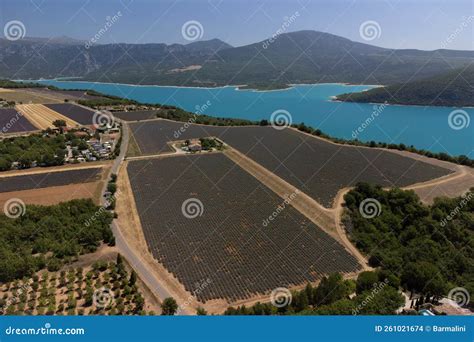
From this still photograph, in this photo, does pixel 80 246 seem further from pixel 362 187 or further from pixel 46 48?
pixel 46 48

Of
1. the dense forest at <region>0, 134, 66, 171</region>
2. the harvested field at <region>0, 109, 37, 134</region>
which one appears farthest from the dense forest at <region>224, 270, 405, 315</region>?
the harvested field at <region>0, 109, 37, 134</region>

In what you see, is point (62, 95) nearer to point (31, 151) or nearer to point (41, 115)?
point (41, 115)

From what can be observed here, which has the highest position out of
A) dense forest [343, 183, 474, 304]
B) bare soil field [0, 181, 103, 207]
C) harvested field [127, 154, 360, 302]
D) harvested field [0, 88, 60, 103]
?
dense forest [343, 183, 474, 304]

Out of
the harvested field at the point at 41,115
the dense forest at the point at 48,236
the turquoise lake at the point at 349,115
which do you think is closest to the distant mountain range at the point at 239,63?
the turquoise lake at the point at 349,115

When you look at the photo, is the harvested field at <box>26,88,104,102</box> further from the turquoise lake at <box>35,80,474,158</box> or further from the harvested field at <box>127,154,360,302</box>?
the harvested field at <box>127,154,360,302</box>

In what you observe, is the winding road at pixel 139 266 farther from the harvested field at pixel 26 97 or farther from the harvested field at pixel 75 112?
the harvested field at pixel 26 97

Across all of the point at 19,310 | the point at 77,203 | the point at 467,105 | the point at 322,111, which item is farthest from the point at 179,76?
the point at 19,310
